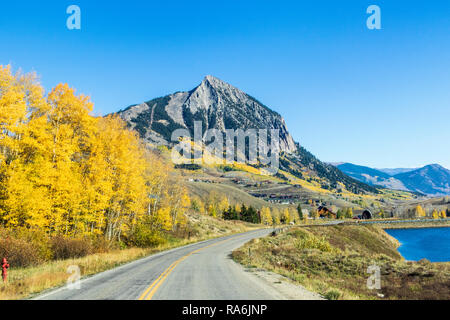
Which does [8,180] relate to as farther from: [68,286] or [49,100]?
[68,286]

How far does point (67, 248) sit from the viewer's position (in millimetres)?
21219

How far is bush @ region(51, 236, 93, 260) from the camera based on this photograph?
2071 cm

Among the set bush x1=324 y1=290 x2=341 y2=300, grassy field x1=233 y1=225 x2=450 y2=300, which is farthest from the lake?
bush x1=324 y1=290 x2=341 y2=300

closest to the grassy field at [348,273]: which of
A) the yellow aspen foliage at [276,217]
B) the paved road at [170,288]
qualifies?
the paved road at [170,288]

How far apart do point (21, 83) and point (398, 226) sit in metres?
149

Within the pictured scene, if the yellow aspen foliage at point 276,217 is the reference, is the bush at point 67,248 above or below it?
above

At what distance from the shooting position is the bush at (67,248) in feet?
67.9

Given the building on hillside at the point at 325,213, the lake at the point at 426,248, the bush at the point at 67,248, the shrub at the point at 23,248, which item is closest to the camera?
the shrub at the point at 23,248

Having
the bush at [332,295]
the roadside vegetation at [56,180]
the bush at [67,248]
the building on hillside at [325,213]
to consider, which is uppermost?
the roadside vegetation at [56,180]
